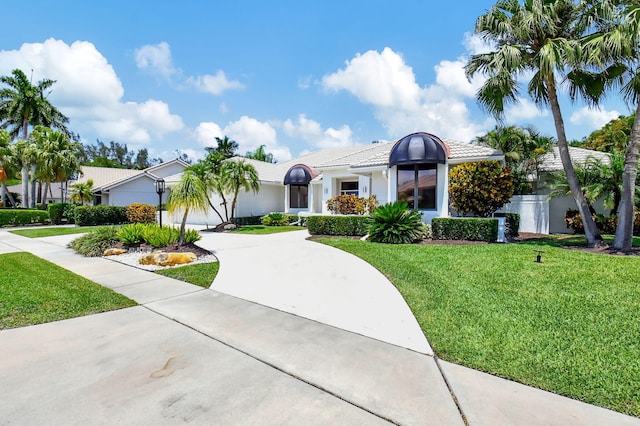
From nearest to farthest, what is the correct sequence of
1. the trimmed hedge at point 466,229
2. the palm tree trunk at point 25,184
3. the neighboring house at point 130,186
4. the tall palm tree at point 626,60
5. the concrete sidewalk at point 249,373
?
the concrete sidewalk at point 249,373 < the tall palm tree at point 626,60 < the trimmed hedge at point 466,229 < the palm tree trunk at point 25,184 < the neighboring house at point 130,186

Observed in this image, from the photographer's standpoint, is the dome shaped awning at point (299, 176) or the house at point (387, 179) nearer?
the house at point (387, 179)

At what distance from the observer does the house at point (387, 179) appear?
1452 centimetres

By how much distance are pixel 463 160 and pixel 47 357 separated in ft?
49.7

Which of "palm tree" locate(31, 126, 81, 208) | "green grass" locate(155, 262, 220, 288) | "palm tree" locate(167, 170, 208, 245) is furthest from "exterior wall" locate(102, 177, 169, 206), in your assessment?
"green grass" locate(155, 262, 220, 288)

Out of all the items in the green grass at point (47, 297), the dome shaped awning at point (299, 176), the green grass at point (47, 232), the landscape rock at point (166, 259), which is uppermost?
the dome shaped awning at point (299, 176)

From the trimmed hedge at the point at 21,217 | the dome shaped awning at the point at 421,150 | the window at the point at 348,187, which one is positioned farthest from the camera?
the trimmed hedge at the point at 21,217

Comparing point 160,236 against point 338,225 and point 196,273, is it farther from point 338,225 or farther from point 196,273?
point 338,225

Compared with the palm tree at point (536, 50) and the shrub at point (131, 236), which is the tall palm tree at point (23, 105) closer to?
the shrub at point (131, 236)

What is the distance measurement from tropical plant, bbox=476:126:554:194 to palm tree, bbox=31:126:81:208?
107 ft

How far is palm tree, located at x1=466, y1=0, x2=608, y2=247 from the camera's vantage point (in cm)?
1004

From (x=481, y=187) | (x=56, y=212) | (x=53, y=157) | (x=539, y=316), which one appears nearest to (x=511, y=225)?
(x=481, y=187)

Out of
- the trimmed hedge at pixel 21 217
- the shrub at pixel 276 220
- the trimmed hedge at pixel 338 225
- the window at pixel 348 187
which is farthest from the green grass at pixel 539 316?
the trimmed hedge at pixel 21 217

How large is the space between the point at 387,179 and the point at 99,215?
21.5 meters

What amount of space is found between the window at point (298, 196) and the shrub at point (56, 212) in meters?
18.7
